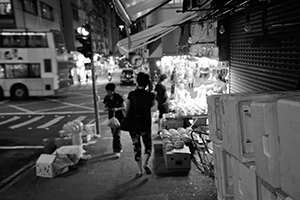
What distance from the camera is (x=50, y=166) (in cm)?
629

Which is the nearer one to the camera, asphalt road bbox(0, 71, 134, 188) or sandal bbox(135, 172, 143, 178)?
sandal bbox(135, 172, 143, 178)

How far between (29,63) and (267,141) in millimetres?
19961

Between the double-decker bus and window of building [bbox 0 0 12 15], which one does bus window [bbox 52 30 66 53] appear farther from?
window of building [bbox 0 0 12 15]

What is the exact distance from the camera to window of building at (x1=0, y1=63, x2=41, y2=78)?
64.3ft

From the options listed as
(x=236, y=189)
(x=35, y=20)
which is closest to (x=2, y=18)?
(x=35, y=20)

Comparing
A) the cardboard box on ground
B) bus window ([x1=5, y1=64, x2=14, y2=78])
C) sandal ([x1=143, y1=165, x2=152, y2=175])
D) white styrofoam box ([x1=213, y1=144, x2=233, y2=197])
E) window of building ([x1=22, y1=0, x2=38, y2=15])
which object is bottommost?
sandal ([x1=143, y1=165, x2=152, y2=175])

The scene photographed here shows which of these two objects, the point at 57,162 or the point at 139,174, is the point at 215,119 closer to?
the point at 139,174

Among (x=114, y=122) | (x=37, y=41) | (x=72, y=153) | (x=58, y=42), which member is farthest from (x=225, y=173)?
(x=58, y=42)

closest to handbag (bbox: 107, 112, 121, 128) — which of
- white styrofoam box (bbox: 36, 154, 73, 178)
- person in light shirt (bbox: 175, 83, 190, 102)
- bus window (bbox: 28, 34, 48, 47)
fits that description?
white styrofoam box (bbox: 36, 154, 73, 178)

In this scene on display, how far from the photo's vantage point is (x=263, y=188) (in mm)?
2309

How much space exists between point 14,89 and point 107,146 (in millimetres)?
14650

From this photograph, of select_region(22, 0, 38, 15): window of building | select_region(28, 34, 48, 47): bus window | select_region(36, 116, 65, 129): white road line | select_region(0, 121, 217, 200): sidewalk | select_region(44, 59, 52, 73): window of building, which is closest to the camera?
select_region(0, 121, 217, 200): sidewalk

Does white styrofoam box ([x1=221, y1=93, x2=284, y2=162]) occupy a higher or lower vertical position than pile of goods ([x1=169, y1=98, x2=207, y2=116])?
higher

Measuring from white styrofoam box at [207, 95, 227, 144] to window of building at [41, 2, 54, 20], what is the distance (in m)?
32.4
